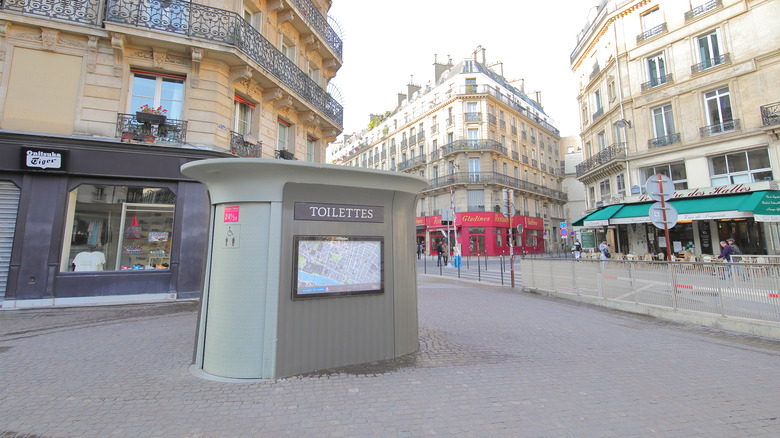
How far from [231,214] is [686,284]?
27.2ft

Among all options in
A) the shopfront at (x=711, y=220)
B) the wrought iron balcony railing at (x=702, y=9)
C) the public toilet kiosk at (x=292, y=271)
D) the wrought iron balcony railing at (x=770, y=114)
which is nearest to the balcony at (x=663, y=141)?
the shopfront at (x=711, y=220)

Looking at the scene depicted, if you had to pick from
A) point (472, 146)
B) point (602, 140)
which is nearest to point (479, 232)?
point (472, 146)

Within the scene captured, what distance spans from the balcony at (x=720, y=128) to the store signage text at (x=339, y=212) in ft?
68.4

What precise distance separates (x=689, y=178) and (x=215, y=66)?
879 inches

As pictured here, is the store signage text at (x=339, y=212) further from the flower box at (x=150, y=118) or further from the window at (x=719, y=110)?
the window at (x=719, y=110)

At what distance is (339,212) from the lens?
4.19 metres

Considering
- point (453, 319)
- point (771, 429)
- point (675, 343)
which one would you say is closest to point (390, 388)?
point (771, 429)

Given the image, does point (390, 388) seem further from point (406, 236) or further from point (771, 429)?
point (771, 429)

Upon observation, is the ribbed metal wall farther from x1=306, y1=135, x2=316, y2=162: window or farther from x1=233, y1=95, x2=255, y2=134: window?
x1=306, y1=135, x2=316, y2=162: window

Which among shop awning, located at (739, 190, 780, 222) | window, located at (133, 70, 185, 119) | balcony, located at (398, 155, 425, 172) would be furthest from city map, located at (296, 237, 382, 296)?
balcony, located at (398, 155, 425, 172)

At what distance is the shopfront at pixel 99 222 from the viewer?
8156 millimetres

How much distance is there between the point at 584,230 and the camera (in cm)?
2848

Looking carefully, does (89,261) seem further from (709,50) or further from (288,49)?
(709,50)

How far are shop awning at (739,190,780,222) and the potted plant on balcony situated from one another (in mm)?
21672
